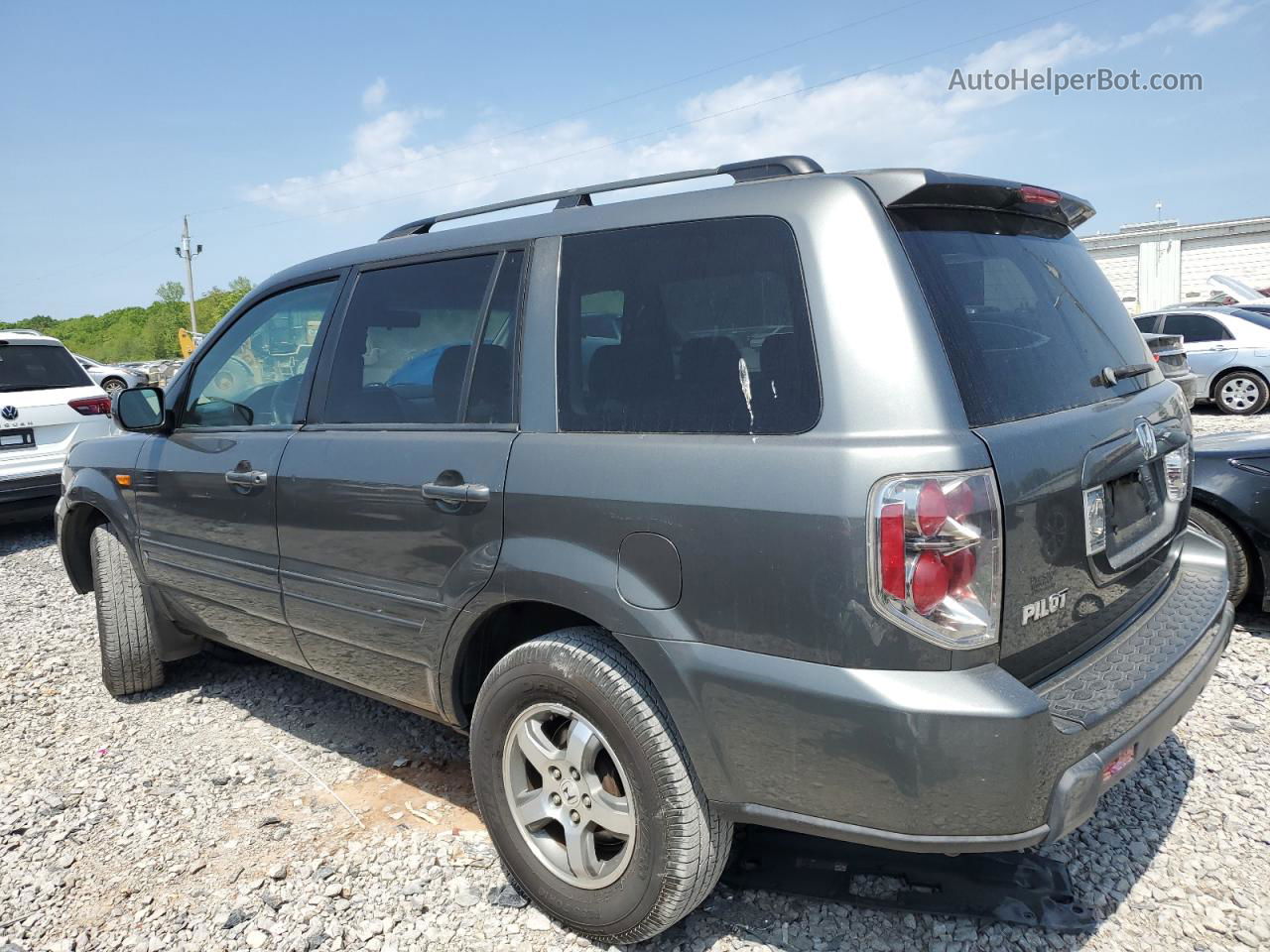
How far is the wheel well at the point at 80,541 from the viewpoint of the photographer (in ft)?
14.3

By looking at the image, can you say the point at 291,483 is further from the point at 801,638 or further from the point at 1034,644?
the point at 1034,644

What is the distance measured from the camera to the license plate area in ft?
23.9

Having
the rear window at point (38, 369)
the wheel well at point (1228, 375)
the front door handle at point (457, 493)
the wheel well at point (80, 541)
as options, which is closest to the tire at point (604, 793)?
the front door handle at point (457, 493)

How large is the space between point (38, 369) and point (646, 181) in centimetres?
728

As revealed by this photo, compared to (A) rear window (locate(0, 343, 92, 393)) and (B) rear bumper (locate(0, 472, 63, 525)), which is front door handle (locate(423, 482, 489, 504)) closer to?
(B) rear bumper (locate(0, 472, 63, 525))

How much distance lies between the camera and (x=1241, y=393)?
40.9ft

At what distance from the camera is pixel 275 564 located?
317 cm

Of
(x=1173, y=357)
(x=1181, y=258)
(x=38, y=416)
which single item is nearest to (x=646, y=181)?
(x=1173, y=357)

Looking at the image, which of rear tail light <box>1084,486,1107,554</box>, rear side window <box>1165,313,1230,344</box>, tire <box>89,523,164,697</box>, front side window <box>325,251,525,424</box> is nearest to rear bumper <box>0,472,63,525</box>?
tire <box>89,523,164,697</box>

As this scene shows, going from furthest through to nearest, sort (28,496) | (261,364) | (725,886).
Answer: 1. (28,496)
2. (261,364)
3. (725,886)

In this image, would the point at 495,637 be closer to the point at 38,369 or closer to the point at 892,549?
the point at 892,549

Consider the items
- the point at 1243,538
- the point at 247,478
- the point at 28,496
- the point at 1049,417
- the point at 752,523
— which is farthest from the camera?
the point at 28,496

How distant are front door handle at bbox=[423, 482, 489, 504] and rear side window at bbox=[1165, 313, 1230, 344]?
13.3 meters

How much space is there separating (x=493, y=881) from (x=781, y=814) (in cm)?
114
